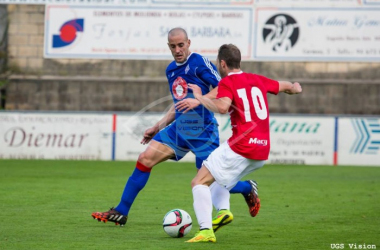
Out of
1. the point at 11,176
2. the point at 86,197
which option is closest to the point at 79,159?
the point at 11,176

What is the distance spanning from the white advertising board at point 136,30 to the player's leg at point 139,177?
17897 mm

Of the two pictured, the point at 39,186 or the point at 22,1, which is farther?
the point at 22,1

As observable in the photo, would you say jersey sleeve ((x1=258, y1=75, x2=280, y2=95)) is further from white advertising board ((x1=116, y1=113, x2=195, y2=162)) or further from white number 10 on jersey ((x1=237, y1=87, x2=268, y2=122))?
white advertising board ((x1=116, y1=113, x2=195, y2=162))

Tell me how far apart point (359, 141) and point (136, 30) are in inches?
364

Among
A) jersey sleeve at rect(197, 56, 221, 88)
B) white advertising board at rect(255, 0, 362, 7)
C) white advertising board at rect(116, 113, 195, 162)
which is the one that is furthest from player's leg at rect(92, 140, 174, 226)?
white advertising board at rect(255, 0, 362, 7)

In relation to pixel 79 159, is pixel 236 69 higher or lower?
higher

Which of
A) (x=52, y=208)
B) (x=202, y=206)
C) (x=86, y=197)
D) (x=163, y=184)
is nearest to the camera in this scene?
(x=202, y=206)

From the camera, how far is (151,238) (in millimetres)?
7934

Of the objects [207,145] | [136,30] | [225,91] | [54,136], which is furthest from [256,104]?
[136,30]

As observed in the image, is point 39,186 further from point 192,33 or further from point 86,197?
point 192,33

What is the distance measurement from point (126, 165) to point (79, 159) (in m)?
2.33

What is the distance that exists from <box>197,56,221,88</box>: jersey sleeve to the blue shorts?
0.54 metres

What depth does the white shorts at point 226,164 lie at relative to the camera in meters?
7.51

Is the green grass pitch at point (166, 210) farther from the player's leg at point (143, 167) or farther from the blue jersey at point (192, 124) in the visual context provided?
the blue jersey at point (192, 124)
